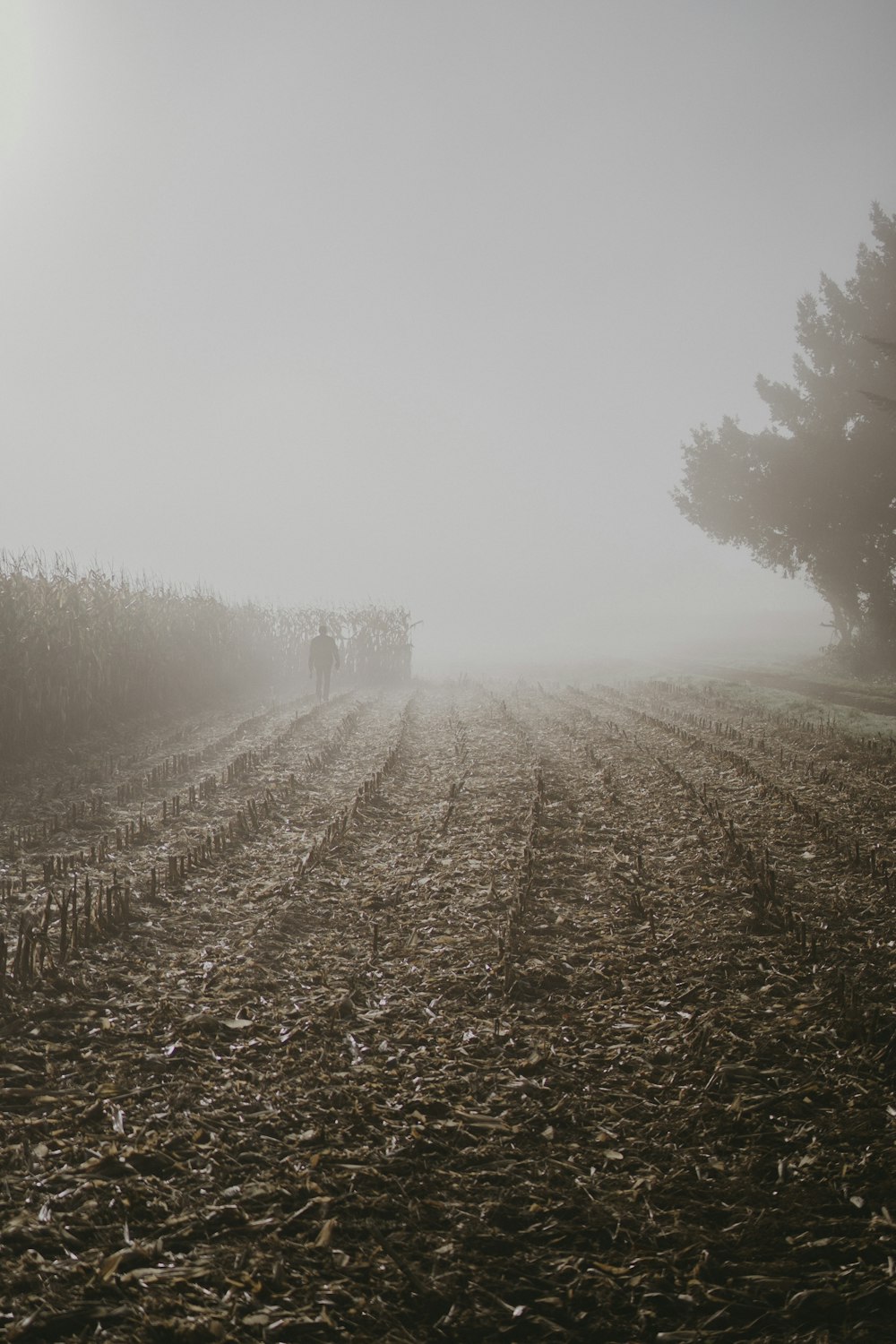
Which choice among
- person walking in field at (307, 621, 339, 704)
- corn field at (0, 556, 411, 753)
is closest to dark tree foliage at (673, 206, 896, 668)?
person walking in field at (307, 621, 339, 704)

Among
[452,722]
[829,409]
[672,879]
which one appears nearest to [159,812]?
[672,879]

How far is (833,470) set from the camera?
1211 inches

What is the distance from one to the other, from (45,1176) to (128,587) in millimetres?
20855

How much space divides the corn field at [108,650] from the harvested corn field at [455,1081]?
22.7 feet

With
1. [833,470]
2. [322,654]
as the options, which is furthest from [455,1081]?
[833,470]

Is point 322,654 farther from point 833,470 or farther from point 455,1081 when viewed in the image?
point 455,1081

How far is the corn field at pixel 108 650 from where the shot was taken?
1562cm

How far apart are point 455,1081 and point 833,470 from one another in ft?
106

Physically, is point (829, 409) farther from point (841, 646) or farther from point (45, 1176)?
point (45, 1176)

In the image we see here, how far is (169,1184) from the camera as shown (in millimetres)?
3736

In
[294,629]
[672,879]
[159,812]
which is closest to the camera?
[672,879]

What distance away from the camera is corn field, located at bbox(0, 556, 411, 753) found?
15.6 m

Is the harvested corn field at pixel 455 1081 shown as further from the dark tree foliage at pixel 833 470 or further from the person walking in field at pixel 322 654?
the dark tree foliage at pixel 833 470

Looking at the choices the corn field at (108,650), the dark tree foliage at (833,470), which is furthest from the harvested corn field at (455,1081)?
the dark tree foliage at (833,470)
